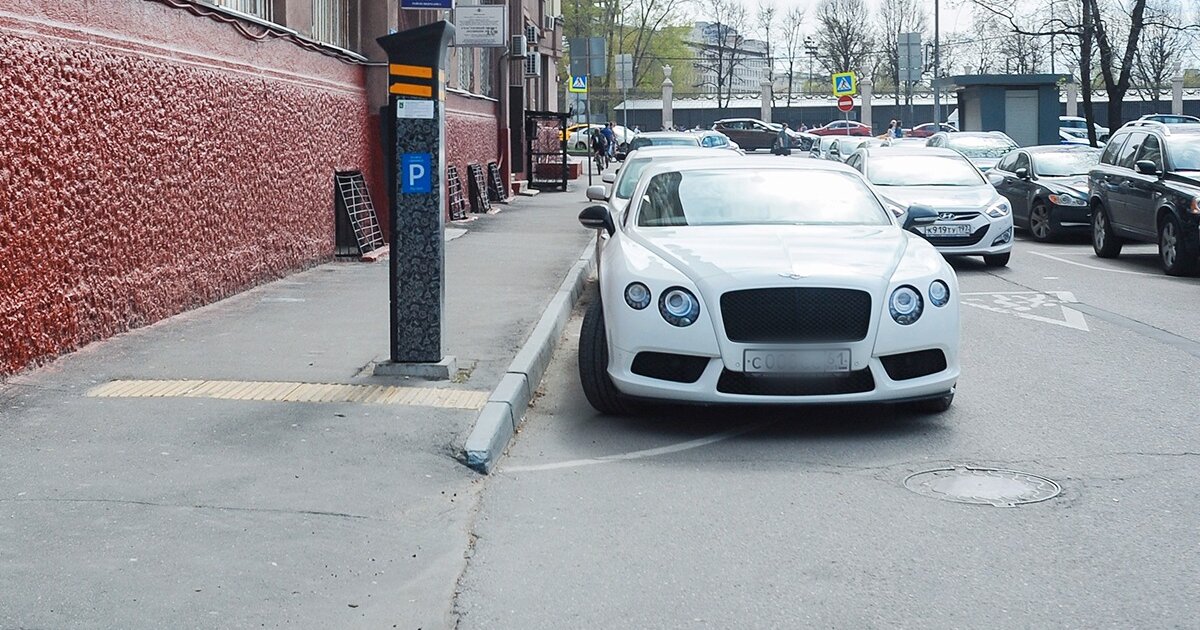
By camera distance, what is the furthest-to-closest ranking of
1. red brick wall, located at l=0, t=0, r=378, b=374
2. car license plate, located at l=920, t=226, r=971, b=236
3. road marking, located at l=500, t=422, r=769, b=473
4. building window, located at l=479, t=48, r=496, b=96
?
building window, located at l=479, t=48, r=496, b=96 → car license plate, located at l=920, t=226, r=971, b=236 → red brick wall, located at l=0, t=0, r=378, b=374 → road marking, located at l=500, t=422, r=769, b=473

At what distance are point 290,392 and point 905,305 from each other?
336 centimetres

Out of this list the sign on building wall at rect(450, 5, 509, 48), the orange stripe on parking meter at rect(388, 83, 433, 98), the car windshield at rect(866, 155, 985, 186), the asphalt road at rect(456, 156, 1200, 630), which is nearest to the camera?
the asphalt road at rect(456, 156, 1200, 630)

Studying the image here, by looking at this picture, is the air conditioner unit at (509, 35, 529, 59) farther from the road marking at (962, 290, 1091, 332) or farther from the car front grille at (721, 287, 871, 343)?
the car front grille at (721, 287, 871, 343)

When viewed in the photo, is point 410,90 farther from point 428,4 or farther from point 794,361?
point 428,4

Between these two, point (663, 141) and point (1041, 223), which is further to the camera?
point (663, 141)

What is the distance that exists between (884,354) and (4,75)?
503cm

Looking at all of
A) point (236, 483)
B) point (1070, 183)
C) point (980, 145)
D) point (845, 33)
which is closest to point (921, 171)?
point (1070, 183)

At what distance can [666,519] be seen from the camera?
583cm

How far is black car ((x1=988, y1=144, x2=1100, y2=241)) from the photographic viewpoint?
2044 centimetres

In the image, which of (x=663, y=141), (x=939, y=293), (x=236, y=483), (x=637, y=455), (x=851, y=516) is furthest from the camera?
(x=663, y=141)

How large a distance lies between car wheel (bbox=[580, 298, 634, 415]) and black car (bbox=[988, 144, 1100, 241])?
13.7 m

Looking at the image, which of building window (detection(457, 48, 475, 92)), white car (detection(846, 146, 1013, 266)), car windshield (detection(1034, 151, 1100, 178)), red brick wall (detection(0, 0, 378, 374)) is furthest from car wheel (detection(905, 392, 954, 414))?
building window (detection(457, 48, 475, 92))

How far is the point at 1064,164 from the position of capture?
21.6m

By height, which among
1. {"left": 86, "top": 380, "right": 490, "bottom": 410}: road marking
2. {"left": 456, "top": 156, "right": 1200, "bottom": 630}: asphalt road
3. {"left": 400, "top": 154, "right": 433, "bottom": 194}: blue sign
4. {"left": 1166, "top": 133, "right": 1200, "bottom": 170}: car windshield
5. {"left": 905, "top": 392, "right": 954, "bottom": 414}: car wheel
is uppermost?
{"left": 1166, "top": 133, "right": 1200, "bottom": 170}: car windshield
